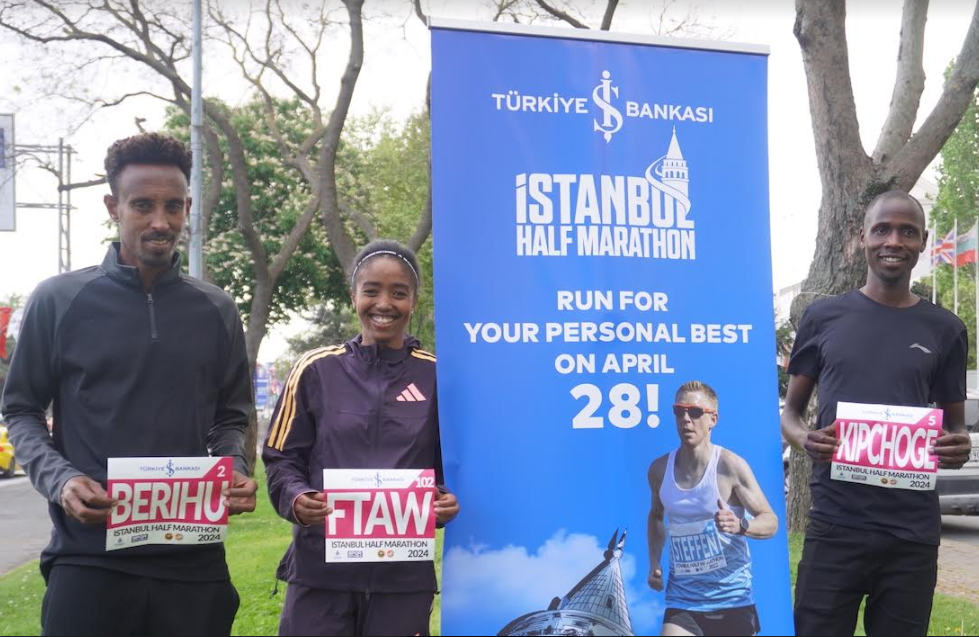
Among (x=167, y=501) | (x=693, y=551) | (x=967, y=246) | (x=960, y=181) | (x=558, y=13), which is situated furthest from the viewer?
(x=960, y=181)

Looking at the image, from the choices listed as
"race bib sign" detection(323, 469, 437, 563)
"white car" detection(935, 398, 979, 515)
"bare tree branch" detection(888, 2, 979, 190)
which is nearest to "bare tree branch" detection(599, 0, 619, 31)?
"bare tree branch" detection(888, 2, 979, 190)

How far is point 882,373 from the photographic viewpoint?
11.4 ft

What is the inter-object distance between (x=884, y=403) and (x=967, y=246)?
39982mm

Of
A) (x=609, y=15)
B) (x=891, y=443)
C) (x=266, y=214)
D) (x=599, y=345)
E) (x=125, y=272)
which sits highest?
(x=609, y=15)

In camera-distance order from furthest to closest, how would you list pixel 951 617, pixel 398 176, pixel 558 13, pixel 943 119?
pixel 398 176 → pixel 558 13 → pixel 943 119 → pixel 951 617

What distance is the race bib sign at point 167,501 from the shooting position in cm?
284

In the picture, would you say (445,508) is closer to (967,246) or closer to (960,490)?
(960,490)

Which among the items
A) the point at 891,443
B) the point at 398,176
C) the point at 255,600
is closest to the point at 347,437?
the point at 891,443

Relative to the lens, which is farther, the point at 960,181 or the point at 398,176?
the point at 960,181

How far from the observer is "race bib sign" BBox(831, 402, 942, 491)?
130 inches

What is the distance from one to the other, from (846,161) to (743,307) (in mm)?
5974

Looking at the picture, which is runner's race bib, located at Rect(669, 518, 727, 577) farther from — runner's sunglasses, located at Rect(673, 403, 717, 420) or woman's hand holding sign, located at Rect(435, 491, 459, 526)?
woman's hand holding sign, located at Rect(435, 491, 459, 526)

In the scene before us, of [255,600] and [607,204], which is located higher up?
[607,204]

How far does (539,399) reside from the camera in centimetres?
319
